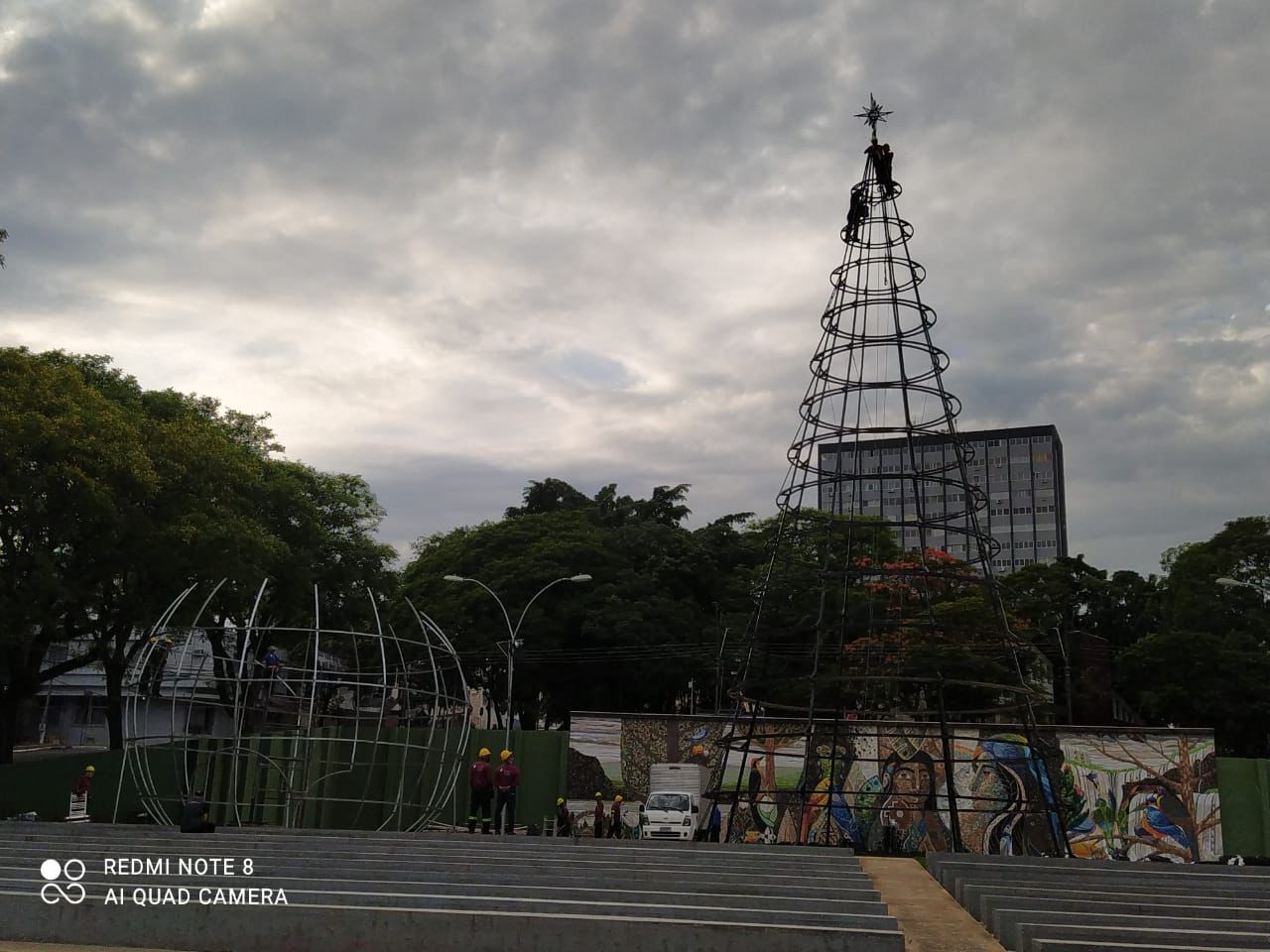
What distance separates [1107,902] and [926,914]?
7.49ft

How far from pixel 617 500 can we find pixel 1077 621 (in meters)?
29.2

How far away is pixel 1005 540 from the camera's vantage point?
12669cm

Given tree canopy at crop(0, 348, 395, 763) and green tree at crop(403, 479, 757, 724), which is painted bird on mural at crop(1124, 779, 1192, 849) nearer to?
green tree at crop(403, 479, 757, 724)

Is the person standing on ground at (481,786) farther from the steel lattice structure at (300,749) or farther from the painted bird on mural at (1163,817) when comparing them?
the painted bird on mural at (1163,817)

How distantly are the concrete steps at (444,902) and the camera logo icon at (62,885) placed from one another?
0.20 feet

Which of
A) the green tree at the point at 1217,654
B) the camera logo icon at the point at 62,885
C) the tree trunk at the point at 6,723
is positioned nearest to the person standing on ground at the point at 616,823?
the tree trunk at the point at 6,723

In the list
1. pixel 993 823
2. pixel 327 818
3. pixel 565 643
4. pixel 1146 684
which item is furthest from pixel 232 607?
pixel 1146 684

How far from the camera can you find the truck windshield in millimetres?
28828

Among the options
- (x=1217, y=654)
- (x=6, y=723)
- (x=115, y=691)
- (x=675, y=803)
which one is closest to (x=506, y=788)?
(x=675, y=803)

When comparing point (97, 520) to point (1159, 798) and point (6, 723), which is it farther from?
point (1159, 798)

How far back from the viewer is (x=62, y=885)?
399 inches

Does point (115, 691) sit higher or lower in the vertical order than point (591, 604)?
lower

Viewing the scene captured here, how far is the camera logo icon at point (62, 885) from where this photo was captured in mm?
9875

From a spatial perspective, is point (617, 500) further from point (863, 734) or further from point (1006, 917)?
point (1006, 917)
